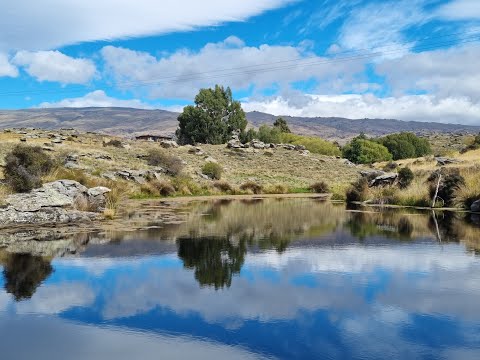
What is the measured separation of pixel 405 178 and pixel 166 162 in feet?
71.9

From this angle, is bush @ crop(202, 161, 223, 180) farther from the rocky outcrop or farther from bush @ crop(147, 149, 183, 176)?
the rocky outcrop

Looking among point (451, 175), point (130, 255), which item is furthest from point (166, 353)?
point (451, 175)

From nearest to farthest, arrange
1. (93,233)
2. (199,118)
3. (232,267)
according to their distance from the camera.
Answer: (232,267) → (93,233) → (199,118)

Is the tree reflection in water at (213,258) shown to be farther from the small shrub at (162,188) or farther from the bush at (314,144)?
the bush at (314,144)

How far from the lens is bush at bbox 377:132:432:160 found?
101562 millimetres

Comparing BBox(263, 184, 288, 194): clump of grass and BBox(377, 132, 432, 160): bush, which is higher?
BBox(377, 132, 432, 160): bush

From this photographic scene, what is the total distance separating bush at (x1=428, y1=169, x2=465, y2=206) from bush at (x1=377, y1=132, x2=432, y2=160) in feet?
244

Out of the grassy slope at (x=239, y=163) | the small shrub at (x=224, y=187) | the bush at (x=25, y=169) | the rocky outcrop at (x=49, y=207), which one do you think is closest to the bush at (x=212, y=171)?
the grassy slope at (x=239, y=163)

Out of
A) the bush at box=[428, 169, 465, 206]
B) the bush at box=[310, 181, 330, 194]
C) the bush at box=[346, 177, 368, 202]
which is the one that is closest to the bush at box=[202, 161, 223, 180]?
the bush at box=[310, 181, 330, 194]

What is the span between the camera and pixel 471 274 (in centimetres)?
1089

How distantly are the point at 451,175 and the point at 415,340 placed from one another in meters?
22.5

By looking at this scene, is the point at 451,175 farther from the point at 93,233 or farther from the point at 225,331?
the point at 225,331

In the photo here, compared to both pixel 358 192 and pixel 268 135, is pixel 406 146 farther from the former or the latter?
pixel 358 192

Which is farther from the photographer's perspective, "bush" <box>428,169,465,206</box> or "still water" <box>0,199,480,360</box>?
"bush" <box>428,169,465,206</box>
